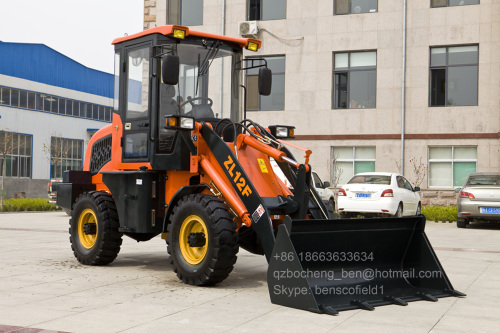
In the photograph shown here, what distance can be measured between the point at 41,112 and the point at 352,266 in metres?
48.6

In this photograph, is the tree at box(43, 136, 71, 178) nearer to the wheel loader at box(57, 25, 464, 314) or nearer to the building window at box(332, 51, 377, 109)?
the building window at box(332, 51, 377, 109)

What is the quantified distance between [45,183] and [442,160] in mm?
35432

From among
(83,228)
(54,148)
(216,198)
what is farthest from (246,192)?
(54,148)

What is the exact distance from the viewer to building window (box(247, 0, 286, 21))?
28422 millimetres

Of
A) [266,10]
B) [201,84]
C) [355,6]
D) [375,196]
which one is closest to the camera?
[201,84]

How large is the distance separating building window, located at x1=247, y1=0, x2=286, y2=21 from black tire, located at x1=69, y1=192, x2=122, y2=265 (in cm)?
1944

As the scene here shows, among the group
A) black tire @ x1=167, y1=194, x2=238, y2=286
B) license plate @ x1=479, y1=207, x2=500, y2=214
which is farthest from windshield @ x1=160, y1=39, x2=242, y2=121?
license plate @ x1=479, y1=207, x2=500, y2=214

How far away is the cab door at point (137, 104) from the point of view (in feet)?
31.3

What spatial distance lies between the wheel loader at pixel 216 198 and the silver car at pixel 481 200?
10989 millimetres

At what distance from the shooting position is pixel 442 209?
76.8ft

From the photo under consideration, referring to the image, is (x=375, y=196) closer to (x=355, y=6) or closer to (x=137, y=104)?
(x=355, y=6)

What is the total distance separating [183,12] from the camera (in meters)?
29.9

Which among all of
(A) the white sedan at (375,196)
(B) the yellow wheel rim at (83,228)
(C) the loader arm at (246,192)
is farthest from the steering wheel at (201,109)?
(A) the white sedan at (375,196)

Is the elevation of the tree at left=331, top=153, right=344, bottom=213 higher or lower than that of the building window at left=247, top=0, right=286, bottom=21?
lower
